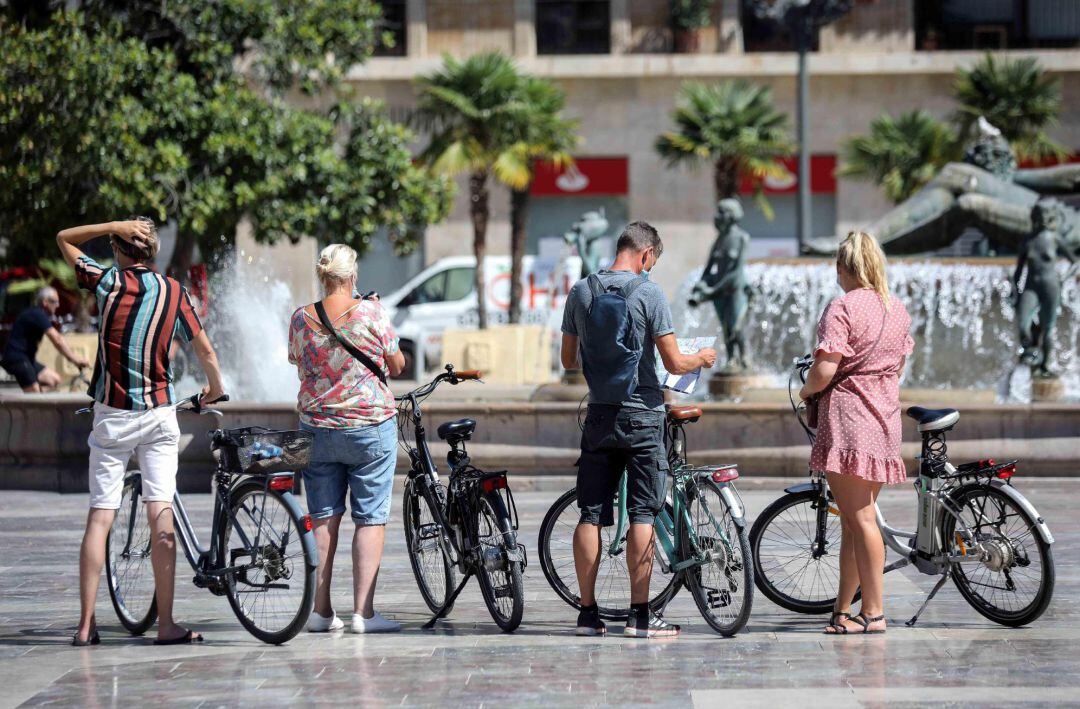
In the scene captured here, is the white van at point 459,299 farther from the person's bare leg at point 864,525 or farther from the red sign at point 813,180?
the person's bare leg at point 864,525

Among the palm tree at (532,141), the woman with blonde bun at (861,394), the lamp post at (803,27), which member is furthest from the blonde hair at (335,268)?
the palm tree at (532,141)

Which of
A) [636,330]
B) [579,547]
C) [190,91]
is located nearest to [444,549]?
[579,547]

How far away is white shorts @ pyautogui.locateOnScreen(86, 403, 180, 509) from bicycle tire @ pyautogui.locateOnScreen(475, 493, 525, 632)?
1308 millimetres

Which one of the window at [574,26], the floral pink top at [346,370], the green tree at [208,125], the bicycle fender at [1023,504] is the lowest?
the bicycle fender at [1023,504]

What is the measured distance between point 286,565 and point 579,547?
1.20 metres

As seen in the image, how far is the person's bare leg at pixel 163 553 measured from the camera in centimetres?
705

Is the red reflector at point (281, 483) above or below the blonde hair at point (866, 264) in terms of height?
below

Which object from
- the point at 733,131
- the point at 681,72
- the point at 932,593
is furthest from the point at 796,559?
the point at 681,72

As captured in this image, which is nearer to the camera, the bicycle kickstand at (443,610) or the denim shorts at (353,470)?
the denim shorts at (353,470)

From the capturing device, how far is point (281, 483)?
694 centimetres

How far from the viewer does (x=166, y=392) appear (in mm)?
7035

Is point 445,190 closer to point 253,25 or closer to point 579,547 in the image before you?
point 253,25

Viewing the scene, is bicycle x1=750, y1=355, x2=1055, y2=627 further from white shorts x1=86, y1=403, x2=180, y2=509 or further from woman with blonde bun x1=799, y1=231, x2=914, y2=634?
white shorts x1=86, y1=403, x2=180, y2=509

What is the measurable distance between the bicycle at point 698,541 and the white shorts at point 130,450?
173 centimetres
